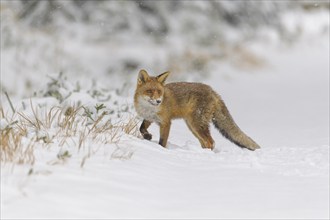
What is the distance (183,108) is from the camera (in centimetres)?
669

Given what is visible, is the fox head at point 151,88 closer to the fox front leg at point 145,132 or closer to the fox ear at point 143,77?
the fox ear at point 143,77

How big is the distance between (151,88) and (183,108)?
0.47m

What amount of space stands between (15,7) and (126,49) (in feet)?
7.10

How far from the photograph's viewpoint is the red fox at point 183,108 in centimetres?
639

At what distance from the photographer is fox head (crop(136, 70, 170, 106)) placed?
6.28m

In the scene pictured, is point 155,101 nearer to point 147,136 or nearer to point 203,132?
point 147,136

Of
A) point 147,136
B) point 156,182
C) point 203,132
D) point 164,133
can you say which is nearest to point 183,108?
point 203,132

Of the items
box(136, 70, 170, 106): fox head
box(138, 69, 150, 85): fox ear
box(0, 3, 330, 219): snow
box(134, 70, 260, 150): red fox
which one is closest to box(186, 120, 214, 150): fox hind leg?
box(134, 70, 260, 150): red fox

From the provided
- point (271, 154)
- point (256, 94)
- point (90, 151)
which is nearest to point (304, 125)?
point (256, 94)

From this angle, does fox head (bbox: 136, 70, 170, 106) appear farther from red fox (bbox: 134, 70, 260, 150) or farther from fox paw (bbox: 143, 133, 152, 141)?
fox paw (bbox: 143, 133, 152, 141)

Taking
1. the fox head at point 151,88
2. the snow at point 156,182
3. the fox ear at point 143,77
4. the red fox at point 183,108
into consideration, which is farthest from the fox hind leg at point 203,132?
the fox ear at point 143,77

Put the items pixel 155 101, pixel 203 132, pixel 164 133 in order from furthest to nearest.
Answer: pixel 203 132
pixel 164 133
pixel 155 101

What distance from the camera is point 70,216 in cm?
331

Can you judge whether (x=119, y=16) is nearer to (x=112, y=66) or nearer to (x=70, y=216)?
(x=112, y=66)
